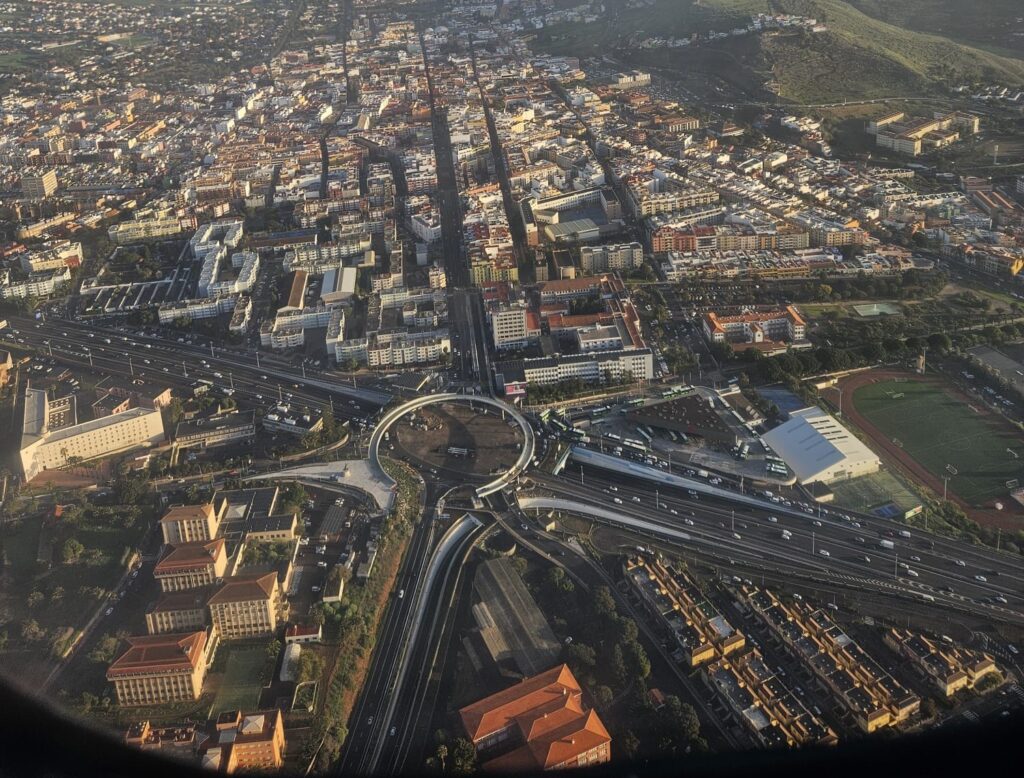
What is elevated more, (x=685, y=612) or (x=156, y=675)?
(x=156, y=675)

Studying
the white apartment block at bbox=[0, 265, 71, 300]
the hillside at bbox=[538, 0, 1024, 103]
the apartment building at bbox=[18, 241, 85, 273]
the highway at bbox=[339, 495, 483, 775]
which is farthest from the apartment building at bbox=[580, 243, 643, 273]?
the hillside at bbox=[538, 0, 1024, 103]

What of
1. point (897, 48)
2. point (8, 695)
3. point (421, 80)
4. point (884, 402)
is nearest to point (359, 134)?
point (421, 80)

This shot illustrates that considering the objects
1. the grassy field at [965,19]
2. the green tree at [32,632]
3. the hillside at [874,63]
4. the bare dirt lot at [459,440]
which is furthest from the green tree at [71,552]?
the grassy field at [965,19]

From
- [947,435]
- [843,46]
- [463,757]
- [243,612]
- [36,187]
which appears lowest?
[36,187]

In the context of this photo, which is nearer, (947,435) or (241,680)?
(241,680)

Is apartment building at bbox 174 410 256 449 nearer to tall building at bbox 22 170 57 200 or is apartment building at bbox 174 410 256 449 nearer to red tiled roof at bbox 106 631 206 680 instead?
red tiled roof at bbox 106 631 206 680

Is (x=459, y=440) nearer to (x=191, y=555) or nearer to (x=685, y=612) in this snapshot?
(x=191, y=555)

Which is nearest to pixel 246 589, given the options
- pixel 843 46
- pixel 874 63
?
pixel 874 63

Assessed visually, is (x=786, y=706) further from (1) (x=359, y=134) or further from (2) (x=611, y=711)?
(1) (x=359, y=134)
